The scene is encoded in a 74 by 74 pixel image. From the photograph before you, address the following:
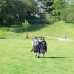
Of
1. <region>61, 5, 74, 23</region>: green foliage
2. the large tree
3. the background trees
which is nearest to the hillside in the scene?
<region>61, 5, 74, 23</region>: green foliage

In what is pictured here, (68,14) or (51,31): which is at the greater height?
(68,14)

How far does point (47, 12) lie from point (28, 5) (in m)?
21.4

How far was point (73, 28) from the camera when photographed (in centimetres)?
5559

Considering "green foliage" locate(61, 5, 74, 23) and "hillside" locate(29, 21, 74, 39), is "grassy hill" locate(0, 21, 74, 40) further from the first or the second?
"green foliage" locate(61, 5, 74, 23)

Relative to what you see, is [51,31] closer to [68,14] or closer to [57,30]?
[57,30]

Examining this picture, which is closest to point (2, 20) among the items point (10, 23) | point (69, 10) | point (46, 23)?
point (10, 23)

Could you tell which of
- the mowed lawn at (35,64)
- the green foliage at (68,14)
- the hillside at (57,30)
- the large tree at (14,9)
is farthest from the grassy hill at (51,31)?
the mowed lawn at (35,64)

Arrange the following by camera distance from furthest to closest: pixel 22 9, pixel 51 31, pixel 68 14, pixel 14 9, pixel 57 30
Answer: pixel 68 14
pixel 22 9
pixel 14 9
pixel 57 30
pixel 51 31

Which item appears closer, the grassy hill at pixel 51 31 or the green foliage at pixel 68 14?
the grassy hill at pixel 51 31

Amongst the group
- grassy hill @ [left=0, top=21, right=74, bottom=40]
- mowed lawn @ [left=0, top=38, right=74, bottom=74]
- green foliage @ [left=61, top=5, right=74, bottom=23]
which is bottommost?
grassy hill @ [left=0, top=21, right=74, bottom=40]

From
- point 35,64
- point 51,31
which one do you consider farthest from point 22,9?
point 35,64

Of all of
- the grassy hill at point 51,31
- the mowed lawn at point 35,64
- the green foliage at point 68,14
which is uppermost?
the green foliage at point 68,14

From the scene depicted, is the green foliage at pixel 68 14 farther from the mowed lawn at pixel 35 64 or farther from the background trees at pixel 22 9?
the mowed lawn at pixel 35 64

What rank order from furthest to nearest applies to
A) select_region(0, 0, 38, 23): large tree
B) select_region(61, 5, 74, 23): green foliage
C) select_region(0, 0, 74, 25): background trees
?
select_region(61, 5, 74, 23): green foliage → select_region(0, 0, 74, 25): background trees → select_region(0, 0, 38, 23): large tree
